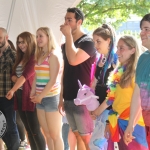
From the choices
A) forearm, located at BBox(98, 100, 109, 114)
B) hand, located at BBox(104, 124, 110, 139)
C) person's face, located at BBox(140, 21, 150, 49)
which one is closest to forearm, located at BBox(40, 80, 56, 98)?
forearm, located at BBox(98, 100, 109, 114)

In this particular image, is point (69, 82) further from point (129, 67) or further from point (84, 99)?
point (129, 67)

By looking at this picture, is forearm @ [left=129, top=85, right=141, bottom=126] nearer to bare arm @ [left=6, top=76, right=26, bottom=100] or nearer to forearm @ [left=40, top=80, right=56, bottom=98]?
forearm @ [left=40, top=80, right=56, bottom=98]

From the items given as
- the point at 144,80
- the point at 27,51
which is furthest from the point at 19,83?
the point at 144,80

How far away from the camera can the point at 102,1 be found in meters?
7.15

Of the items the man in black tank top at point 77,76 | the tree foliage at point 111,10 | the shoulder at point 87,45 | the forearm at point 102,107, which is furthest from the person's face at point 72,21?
the tree foliage at point 111,10

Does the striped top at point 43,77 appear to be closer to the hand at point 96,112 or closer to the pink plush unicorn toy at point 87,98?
the pink plush unicorn toy at point 87,98

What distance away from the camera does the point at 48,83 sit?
2.90 meters

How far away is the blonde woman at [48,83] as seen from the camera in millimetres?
2904

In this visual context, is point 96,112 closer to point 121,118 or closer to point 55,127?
point 121,118

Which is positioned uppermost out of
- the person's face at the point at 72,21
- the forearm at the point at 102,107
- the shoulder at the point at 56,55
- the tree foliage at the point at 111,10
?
the tree foliage at the point at 111,10

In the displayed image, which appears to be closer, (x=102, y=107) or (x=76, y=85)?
(x=102, y=107)

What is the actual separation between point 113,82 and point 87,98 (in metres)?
0.31

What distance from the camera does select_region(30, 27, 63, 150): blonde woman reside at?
2.90 m

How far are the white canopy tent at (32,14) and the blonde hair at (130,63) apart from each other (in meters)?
1.92
